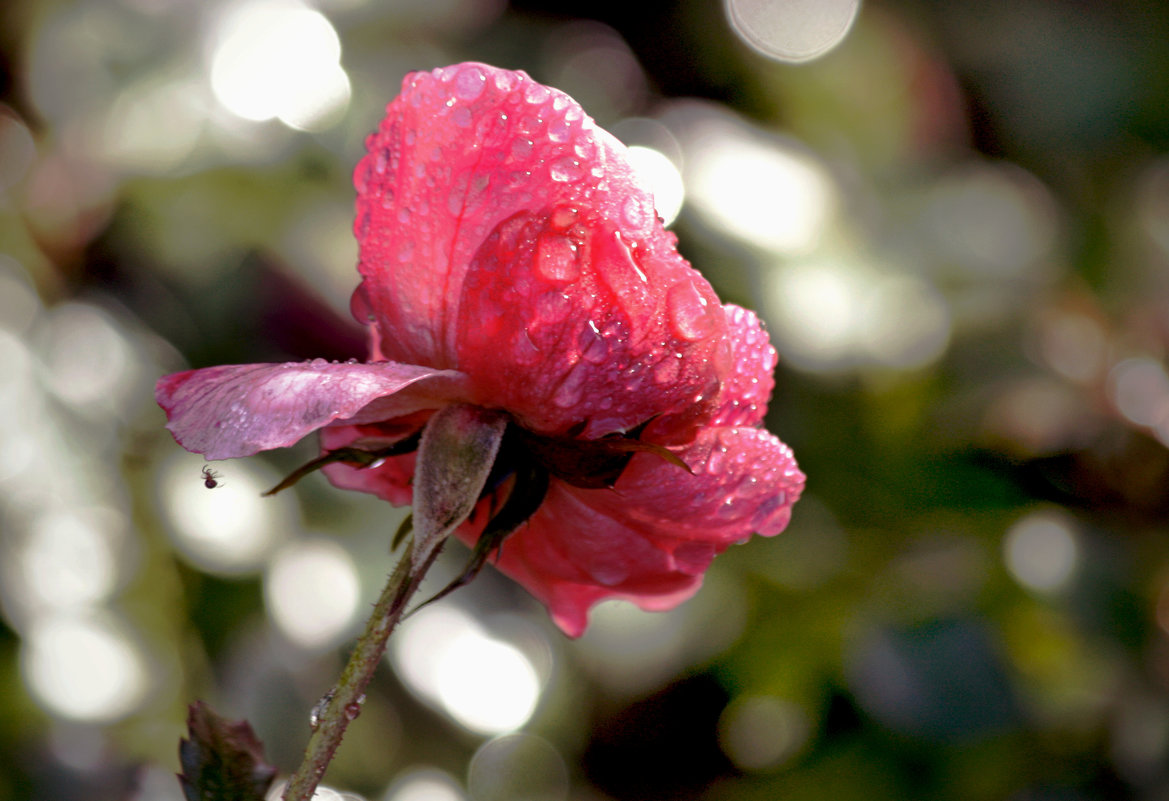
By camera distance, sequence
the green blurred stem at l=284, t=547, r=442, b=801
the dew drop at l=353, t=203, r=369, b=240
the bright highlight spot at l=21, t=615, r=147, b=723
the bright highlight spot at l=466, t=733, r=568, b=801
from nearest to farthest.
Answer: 1. the green blurred stem at l=284, t=547, r=442, b=801
2. the dew drop at l=353, t=203, r=369, b=240
3. the bright highlight spot at l=21, t=615, r=147, b=723
4. the bright highlight spot at l=466, t=733, r=568, b=801

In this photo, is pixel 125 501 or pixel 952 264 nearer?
pixel 125 501

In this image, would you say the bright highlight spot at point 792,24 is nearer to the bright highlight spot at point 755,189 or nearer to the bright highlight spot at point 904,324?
the bright highlight spot at point 755,189

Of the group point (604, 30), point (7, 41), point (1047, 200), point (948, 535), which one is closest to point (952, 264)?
point (1047, 200)

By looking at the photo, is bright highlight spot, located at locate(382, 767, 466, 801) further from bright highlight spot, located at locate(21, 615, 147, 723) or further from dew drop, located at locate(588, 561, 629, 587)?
dew drop, located at locate(588, 561, 629, 587)

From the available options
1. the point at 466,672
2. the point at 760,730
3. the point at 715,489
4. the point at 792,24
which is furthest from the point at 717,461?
the point at 792,24

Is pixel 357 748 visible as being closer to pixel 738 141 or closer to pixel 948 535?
pixel 948 535

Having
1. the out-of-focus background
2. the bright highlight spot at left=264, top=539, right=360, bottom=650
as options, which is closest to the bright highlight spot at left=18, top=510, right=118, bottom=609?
the out-of-focus background
